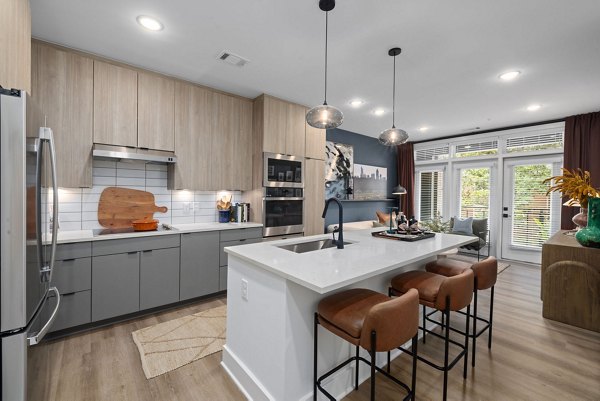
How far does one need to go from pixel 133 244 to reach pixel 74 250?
45cm

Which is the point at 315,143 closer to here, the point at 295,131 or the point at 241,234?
the point at 295,131

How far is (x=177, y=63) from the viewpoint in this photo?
2908mm

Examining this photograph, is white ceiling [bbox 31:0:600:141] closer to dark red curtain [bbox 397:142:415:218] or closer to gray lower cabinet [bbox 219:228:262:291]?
gray lower cabinet [bbox 219:228:262:291]

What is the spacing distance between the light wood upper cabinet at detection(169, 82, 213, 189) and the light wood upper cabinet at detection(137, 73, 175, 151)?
8cm

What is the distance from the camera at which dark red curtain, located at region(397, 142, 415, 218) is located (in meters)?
6.55

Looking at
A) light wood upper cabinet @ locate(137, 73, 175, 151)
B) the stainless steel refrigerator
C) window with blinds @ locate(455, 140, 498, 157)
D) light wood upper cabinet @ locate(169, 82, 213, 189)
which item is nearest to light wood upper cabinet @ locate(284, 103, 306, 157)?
light wood upper cabinet @ locate(169, 82, 213, 189)

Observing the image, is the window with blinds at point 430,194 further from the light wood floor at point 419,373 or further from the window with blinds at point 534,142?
the light wood floor at point 419,373

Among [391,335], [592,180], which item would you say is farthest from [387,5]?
[592,180]

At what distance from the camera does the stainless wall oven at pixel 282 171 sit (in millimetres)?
3688

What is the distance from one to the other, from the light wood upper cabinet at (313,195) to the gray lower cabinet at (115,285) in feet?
7.47

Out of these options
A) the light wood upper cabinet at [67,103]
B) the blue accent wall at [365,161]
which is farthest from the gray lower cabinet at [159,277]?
the blue accent wall at [365,161]

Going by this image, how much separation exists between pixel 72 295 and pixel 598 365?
4.35 metres

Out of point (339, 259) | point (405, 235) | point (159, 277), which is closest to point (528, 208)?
point (405, 235)

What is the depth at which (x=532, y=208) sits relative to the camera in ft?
16.7
